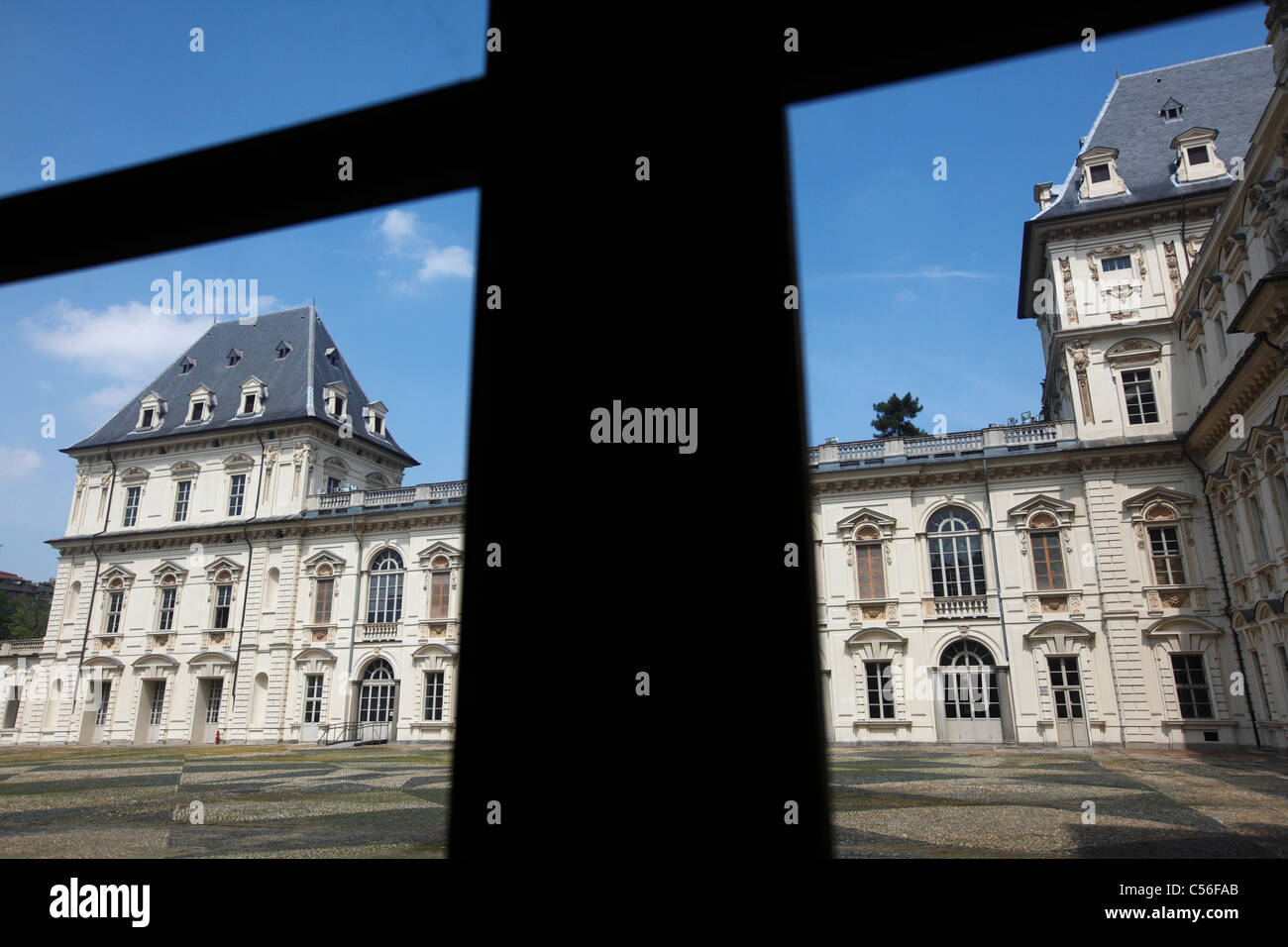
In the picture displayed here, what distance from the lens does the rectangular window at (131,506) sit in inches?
1362

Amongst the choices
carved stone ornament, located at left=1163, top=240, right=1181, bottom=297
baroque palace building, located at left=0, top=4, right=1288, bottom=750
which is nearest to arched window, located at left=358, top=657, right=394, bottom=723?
baroque palace building, located at left=0, top=4, right=1288, bottom=750

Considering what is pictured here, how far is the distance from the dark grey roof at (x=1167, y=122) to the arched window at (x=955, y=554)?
31.7 feet

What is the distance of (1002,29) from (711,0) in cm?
36

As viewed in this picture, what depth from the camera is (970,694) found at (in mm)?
23297

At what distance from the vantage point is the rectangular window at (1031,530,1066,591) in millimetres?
23312

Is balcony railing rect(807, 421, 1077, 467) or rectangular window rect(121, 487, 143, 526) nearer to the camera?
balcony railing rect(807, 421, 1077, 467)

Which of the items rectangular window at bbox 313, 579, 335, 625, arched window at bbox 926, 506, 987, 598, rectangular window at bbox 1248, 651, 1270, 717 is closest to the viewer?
rectangular window at bbox 1248, 651, 1270, 717

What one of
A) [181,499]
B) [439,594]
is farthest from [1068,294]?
[181,499]

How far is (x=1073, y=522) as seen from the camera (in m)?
23.4

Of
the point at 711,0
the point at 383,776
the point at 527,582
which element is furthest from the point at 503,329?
the point at 383,776

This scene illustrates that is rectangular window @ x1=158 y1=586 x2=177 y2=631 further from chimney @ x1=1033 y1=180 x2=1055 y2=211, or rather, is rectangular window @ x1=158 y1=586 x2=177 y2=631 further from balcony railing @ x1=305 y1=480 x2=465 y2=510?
chimney @ x1=1033 y1=180 x2=1055 y2=211

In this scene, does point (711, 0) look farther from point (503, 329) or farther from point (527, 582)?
point (527, 582)

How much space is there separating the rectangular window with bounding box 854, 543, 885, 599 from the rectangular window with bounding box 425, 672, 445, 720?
15054 millimetres

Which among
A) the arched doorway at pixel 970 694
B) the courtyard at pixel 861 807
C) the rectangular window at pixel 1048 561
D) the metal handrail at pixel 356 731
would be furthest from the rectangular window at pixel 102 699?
the rectangular window at pixel 1048 561
